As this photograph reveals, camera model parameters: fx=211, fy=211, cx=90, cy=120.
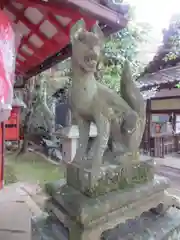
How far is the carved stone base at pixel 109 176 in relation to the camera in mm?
1294

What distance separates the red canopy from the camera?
6.33 feet

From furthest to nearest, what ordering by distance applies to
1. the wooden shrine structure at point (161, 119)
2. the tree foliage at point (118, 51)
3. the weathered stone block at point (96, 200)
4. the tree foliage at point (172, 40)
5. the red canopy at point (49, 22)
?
the tree foliage at point (172, 40)
the wooden shrine structure at point (161, 119)
the tree foliage at point (118, 51)
the red canopy at point (49, 22)
the weathered stone block at point (96, 200)

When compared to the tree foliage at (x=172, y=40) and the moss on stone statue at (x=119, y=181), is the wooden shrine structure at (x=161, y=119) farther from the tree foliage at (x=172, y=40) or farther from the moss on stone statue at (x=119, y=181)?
the moss on stone statue at (x=119, y=181)

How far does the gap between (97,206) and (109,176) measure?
21cm

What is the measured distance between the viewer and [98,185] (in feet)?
4.26

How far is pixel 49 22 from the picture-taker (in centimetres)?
262

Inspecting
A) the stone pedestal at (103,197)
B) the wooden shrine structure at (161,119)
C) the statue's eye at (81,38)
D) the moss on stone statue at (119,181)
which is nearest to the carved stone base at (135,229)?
the stone pedestal at (103,197)

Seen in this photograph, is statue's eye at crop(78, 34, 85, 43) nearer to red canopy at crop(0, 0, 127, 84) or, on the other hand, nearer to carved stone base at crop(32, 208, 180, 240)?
red canopy at crop(0, 0, 127, 84)

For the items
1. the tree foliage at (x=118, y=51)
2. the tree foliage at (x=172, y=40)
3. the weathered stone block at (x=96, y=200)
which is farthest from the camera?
the tree foliage at (x=172, y=40)

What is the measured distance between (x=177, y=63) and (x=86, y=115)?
711 centimetres

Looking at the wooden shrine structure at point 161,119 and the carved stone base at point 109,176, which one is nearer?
the carved stone base at point 109,176

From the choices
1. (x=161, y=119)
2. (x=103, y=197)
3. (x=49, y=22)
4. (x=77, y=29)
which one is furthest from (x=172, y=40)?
(x=103, y=197)

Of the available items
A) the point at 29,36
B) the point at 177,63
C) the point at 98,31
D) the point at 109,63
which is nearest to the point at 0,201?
the point at 29,36

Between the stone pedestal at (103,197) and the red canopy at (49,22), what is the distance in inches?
55.1
